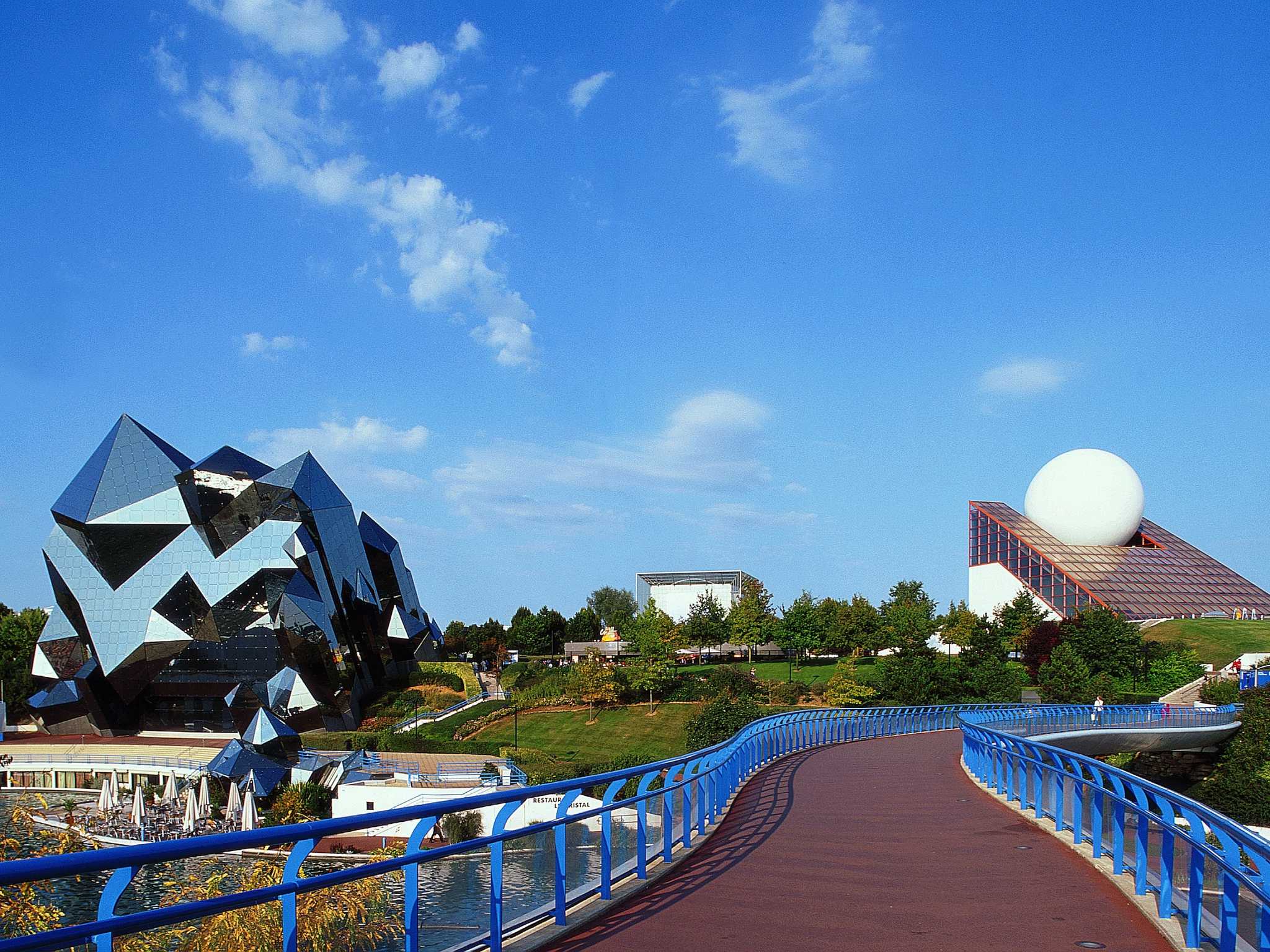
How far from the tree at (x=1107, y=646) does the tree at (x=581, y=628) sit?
5351 centimetres

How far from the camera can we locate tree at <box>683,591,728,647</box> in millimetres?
81375

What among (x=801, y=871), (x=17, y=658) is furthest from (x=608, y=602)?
(x=801, y=871)

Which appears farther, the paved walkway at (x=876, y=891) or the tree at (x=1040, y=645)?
the tree at (x=1040, y=645)

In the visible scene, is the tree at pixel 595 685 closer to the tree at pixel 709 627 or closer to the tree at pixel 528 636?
the tree at pixel 709 627

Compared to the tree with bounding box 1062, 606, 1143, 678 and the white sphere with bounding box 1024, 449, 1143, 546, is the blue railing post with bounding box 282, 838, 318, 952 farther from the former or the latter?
the white sphere with bounding box 1024, 449, 1143, 546

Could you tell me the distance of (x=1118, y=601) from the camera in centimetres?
7650

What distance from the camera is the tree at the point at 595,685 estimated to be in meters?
53.5

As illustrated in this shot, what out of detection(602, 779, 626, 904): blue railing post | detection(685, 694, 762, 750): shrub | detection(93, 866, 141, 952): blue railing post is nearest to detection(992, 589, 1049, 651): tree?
detection(685, 694, 762, 750): shrub

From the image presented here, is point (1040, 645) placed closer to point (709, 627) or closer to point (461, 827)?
point (709, 627)

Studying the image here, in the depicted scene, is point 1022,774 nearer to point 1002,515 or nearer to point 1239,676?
point 1239,676

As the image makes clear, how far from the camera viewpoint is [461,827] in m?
6.67

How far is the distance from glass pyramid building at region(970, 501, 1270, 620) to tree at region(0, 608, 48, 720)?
7006 centimetres

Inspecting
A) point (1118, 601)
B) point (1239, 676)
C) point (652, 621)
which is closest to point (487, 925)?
point (1239, 676)

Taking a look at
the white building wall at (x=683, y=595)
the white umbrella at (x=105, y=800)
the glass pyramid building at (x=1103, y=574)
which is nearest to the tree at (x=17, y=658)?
the white umbrella at (x=105, y=800)
